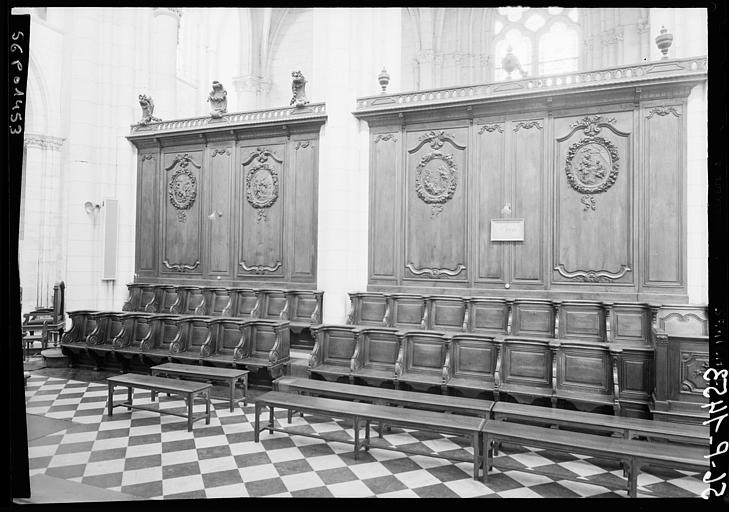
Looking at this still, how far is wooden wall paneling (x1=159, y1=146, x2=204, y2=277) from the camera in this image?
29.5 feet

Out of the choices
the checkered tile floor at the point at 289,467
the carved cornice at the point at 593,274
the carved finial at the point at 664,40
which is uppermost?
the carved finial at the point at 664,40

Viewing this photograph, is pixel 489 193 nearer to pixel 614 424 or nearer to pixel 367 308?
pixel 367 308

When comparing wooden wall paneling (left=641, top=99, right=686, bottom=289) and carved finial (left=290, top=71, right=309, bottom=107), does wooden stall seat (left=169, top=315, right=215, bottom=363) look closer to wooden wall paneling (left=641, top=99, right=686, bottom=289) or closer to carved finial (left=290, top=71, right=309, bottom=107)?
carved finial (left=290, top=71, right=309, bottom=107)

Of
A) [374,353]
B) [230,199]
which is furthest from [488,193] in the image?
[230,199]

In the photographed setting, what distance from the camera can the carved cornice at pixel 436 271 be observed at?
23.1ft

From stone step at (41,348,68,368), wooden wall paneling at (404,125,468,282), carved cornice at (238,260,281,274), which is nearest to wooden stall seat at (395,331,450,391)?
wooden wall paneling at (404,125,468,282)

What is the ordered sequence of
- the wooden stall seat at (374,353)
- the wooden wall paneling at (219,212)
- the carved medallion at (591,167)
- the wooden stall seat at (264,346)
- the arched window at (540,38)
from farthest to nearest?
the arched window at (540,38)
the wooden wall paneling at (219,212)
the carved medallion at (591,167)
the wooden stall seat at (264,346)
the wooden stall seat at (374,353)

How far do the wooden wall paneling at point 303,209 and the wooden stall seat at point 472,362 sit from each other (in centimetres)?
337

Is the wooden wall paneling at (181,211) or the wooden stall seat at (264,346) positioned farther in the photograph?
the wooden wall paneling at (181,211)

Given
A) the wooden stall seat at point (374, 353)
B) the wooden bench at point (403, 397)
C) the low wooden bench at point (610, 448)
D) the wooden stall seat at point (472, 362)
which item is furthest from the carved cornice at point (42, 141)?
the low wooden bench at point (610, 448)

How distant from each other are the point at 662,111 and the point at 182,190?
8.04 meters

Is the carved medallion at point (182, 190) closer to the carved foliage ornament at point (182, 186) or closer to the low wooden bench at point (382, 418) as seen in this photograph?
the carved foliage ornament at point (182, 186)

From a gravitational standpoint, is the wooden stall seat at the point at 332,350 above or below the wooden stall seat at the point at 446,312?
below

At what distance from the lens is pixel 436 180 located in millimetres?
7297
